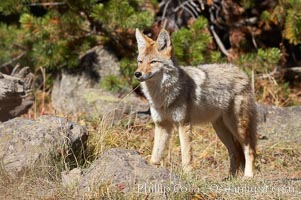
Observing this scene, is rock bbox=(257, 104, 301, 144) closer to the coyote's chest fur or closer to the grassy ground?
the grassy ground

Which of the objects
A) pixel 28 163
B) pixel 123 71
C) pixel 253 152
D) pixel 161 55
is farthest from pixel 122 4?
pixel 28 163

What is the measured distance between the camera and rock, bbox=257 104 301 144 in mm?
9719

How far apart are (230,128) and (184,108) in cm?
96

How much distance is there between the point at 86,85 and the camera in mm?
11508

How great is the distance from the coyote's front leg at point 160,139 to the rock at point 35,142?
0.96m

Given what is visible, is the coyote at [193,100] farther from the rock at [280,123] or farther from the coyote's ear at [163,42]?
the rock at [280,123]

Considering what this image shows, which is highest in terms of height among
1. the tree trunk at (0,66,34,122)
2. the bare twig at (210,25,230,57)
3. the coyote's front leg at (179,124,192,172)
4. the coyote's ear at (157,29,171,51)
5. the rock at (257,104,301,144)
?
the coyote's ear at (157,29,171,51)

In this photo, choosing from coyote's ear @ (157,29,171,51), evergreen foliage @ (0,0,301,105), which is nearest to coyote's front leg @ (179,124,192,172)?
coyote's ear @ (157,29,171,51)

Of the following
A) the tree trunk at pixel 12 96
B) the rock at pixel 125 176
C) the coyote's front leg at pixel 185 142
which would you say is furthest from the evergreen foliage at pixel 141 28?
the rock at pixel 125 176

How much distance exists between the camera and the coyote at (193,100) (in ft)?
24.9

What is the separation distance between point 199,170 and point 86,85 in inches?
162

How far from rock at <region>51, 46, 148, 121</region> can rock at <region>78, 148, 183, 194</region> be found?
4.68 m

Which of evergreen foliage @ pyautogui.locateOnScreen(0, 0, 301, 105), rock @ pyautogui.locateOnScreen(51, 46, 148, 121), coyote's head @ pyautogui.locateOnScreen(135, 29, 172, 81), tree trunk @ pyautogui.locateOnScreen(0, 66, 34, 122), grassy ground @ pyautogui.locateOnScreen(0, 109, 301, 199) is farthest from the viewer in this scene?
rock @ pyautogui.locateOnScreen(51, 46, 148, 121)

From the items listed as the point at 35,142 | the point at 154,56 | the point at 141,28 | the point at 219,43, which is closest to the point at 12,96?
the point at 35,142
